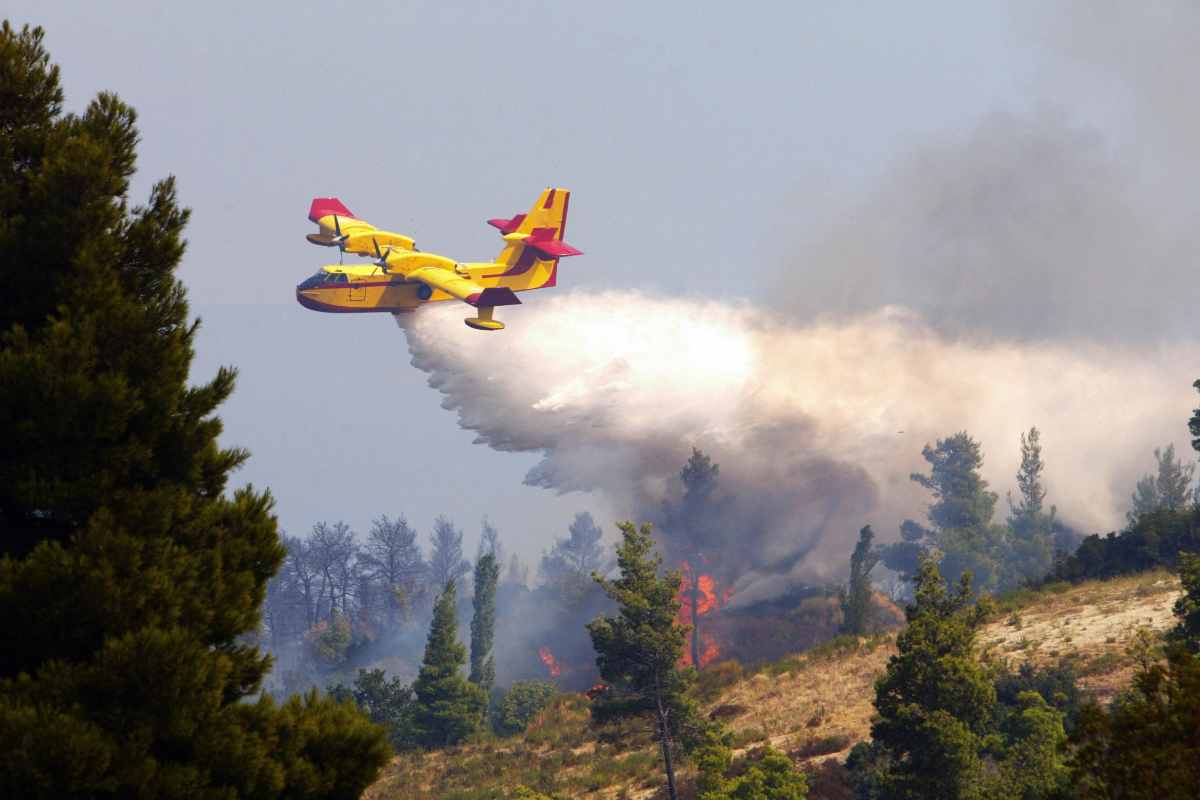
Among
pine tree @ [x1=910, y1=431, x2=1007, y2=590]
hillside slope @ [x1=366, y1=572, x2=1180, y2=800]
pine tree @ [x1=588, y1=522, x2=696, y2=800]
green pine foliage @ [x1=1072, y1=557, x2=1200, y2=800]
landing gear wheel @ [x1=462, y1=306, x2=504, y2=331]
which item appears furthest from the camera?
pine tree @ [x1=910, y1=431, x2=1007, y2=590]

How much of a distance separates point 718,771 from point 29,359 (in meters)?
31.0

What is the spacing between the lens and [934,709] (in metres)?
36.5

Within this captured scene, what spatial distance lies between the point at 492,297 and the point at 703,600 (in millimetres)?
51011

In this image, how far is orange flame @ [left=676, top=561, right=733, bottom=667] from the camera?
116 meters

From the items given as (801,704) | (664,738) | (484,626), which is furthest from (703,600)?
(664,738)

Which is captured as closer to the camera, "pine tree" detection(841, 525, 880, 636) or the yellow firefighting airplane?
the yellow firefighting airplane

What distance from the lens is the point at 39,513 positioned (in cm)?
1819

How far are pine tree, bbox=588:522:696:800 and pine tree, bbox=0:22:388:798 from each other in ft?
98.6

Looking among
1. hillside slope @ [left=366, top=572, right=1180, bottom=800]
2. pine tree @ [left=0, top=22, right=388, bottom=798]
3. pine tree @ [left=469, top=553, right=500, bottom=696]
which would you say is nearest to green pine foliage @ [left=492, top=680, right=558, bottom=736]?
hillside slope @ [left=366, top=572, right=1180, bottom=800]

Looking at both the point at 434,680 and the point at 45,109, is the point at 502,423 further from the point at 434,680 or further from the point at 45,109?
the point at 45,109

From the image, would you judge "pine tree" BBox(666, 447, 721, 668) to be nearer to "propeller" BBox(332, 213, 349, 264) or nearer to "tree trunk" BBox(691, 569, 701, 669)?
"tree trunk" BBox(691, 569, 701, 669)

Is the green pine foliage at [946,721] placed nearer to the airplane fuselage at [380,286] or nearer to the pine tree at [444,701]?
the pine tree at [444,701]

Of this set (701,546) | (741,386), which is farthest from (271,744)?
(701,546)

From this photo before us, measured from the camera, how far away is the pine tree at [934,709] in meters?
35.6
